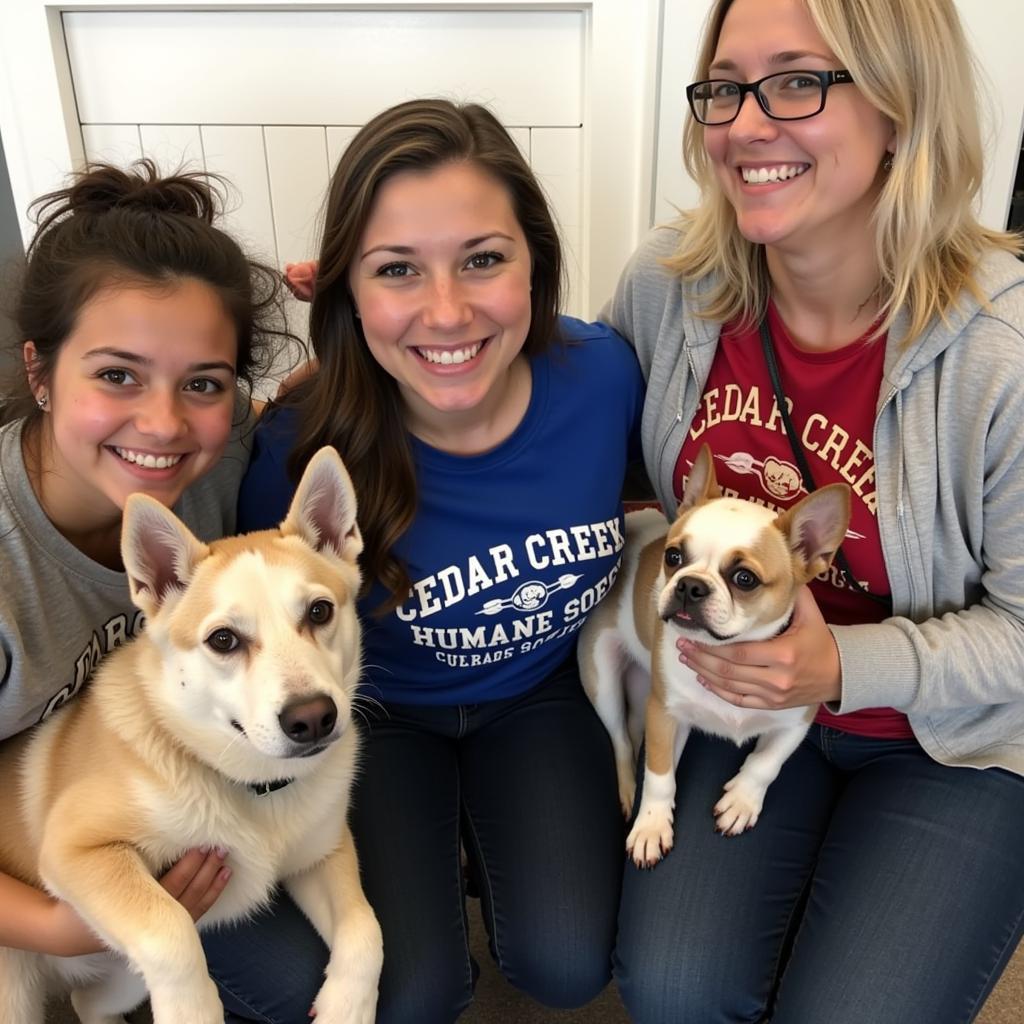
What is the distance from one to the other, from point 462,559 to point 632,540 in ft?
1.35

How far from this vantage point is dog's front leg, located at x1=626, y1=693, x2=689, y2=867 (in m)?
1.44

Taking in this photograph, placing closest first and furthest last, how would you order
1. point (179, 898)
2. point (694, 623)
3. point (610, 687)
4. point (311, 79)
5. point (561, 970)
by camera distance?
point (179, 898) < point (694, 623) < point (561, 970) < point (610, 687) < point (311, 79)

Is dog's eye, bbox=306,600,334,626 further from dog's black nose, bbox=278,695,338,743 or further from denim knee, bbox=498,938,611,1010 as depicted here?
denim knee, bbox=498,938,611,1010

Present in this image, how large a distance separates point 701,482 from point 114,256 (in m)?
0.96

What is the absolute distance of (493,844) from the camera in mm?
1508

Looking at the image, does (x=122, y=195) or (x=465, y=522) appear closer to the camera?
(x=122, y=195)

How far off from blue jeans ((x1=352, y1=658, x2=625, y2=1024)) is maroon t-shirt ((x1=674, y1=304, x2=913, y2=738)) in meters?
0.47

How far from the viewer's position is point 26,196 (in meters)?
2.15

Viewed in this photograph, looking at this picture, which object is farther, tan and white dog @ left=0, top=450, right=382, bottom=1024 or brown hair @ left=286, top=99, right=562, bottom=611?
brown hair @ left=286, top=99, right=562, bottom=611

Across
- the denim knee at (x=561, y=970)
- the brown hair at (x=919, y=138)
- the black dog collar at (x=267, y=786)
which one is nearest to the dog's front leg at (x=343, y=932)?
the black dog collar at (x=267, y=786)

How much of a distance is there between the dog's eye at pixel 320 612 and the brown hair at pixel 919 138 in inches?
35.0

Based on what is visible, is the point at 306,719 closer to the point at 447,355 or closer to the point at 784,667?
the point at 447,355

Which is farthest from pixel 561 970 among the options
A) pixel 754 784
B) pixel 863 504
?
pixel 863 504

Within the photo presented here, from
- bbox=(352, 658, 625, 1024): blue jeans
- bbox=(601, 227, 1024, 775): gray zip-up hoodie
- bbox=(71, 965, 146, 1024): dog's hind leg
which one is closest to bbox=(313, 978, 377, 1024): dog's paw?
bbox=(352, 658, 625, 1024): blue jeans
